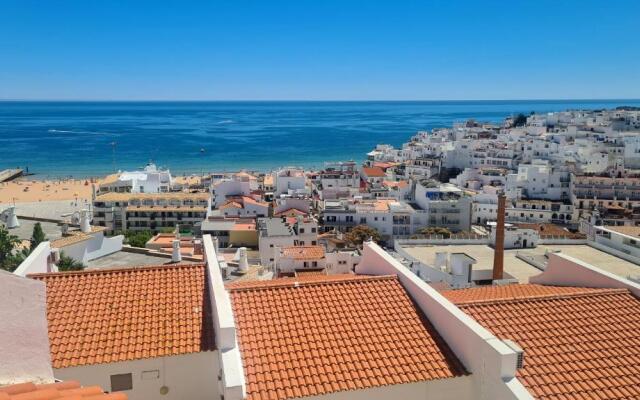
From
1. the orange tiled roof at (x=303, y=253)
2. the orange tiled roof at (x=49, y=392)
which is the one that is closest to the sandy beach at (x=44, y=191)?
the orange tiled roof at (x=303, y=253)

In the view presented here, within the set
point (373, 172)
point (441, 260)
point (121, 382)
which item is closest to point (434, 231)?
point (441, 260)

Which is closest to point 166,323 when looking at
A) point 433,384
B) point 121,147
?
point 433,384

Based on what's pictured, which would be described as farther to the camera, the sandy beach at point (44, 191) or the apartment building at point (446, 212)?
the sandy beach at point (44, 191)

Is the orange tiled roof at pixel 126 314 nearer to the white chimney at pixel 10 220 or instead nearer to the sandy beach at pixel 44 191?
the white chimney at pixel 10 220

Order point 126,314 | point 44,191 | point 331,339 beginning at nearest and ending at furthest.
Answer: point 331,339 → point 126,314 → point 44,191

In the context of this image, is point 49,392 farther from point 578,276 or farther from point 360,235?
point 360,235

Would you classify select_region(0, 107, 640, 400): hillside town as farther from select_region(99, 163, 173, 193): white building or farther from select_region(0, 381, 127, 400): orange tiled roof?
select_region(99, 163, 173, 193): white building

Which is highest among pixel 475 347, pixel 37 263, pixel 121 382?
pixel 37 263
